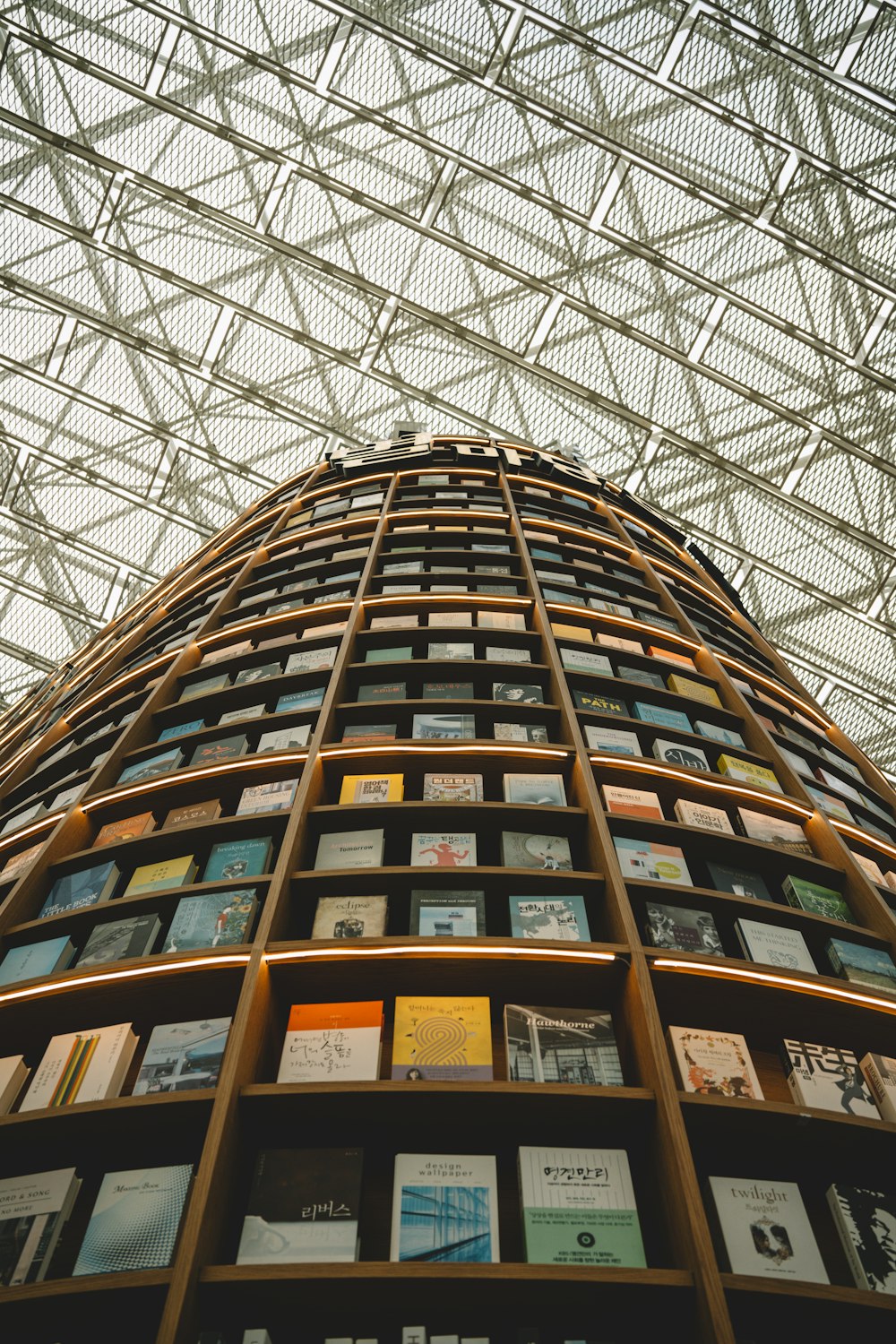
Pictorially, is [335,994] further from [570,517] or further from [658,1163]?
[570,517]

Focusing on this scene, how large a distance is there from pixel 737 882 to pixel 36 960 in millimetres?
2607

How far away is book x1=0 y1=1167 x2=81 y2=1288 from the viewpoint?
8.38ft

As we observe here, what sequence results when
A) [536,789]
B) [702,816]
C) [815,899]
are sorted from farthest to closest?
[702,816] < [536,789] < [815,899]

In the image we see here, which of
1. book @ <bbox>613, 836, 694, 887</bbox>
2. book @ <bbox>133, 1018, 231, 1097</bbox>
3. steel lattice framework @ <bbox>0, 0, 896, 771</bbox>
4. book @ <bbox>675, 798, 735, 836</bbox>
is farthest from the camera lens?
steel lattice framework @ <bbox>0, 0, 896, 771</bbox>

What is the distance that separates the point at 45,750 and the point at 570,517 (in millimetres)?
4480

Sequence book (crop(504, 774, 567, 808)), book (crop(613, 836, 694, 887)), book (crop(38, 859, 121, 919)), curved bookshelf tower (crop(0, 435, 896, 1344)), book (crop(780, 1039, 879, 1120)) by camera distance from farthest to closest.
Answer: book (crop(504, 774, 567, 808)) → book (crop(38, 859, 121, 919)) → book (crop(613, 836, 694, 887)) → book (crop(780, 1039, 879, 1120)) → curved bookshelf tower (crop(0, 435, 896, 1344))

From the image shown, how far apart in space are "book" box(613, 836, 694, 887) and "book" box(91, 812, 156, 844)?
1.96m

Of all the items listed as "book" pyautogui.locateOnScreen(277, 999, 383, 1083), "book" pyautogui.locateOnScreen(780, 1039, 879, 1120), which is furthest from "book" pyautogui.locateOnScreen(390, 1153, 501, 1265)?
"book" pyautogui.locateOnScreen(780, 1039, 879, 1120)

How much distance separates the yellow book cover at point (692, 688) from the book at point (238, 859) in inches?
99.2

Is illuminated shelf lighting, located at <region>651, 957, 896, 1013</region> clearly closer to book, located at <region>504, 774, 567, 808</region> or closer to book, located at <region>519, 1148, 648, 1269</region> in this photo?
book, located at <region>519, 1148, 648, 1269</region>

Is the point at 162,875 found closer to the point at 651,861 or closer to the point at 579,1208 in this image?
the point at 651,861

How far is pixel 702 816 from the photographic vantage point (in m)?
4.17

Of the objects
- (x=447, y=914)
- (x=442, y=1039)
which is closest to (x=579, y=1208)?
(x=442, y=1039)

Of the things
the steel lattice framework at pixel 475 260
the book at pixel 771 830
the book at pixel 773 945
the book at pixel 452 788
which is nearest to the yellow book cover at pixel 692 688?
the book at pixel 771 830
